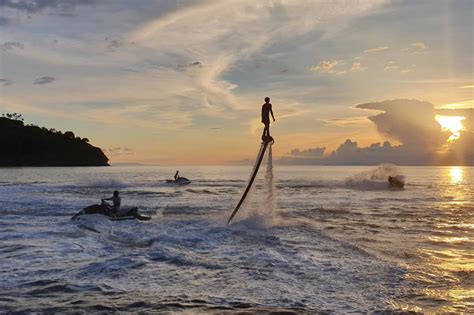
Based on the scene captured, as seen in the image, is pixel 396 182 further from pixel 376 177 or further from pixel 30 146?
pixel 30 146

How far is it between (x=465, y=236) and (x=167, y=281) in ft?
49.8

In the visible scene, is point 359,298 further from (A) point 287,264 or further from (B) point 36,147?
(B) point 36,147

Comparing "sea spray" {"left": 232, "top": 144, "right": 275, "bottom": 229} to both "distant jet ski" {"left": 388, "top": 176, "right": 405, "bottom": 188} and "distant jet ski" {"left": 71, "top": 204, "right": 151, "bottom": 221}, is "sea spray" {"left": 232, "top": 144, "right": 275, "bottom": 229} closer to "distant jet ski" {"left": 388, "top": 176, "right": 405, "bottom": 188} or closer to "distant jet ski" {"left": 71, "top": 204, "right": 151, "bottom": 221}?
"distant jet ski" {"left": 71, "top": 204, "right": 151, "bottom": 221}

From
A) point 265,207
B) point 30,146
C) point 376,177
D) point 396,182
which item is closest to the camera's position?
point 265,207

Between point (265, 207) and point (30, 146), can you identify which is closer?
point (265, 207)

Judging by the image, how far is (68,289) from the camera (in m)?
11.0

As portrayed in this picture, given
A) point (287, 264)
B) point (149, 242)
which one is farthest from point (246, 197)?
point (287, 264)

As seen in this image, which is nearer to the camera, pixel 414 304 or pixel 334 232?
pixel 414 304

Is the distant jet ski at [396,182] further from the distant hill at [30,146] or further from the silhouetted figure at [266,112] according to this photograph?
the distant hill at [30,146]

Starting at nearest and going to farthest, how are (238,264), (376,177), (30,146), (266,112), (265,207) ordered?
1. (238,264)
2. (266,112)
3. (265,207)
4. (376,177)
5. (30,146)

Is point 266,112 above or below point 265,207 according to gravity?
above

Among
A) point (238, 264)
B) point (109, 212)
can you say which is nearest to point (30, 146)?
point (109, 212)

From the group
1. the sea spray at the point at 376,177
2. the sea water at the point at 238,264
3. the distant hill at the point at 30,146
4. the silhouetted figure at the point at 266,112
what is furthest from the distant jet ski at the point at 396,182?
the distant hill at the point at 30,146

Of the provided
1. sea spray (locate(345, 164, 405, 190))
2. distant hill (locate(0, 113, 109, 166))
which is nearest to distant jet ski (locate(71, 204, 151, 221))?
sea spray (locate(345, 164, 405, 190))
